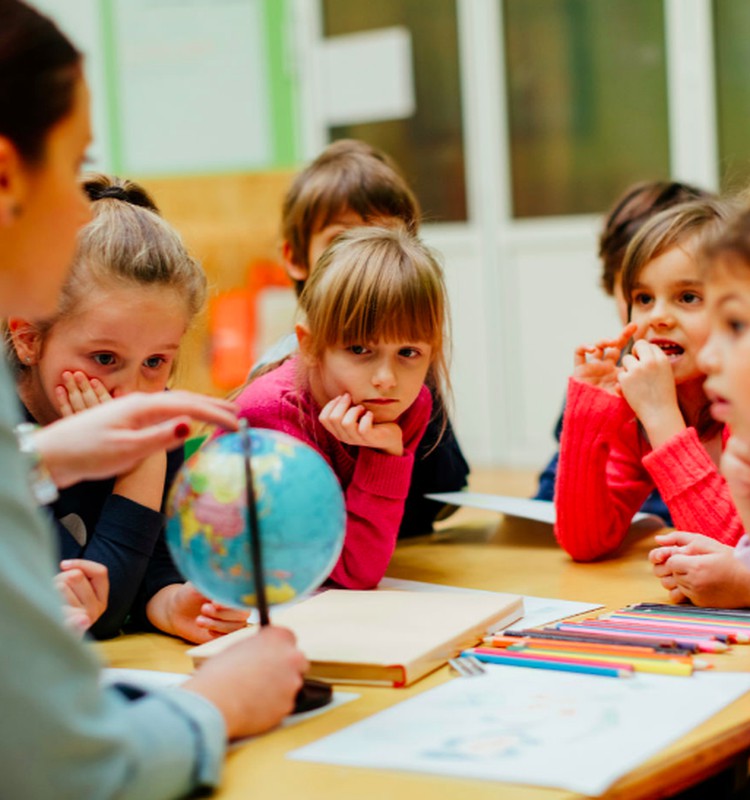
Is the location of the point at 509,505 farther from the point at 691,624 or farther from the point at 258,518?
the point at 258,518

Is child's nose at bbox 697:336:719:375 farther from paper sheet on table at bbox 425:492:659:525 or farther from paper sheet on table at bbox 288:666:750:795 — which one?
paper sheet on table at bbox 425:492:659:525

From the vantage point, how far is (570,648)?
1.33 meters

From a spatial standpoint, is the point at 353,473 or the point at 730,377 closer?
the point at 730,377

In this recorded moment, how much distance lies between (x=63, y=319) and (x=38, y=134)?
70cm

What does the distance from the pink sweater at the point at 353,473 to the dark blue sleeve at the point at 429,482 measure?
1.07ft

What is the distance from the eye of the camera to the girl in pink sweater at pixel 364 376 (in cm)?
173

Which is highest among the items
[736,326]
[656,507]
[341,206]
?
[341,206]

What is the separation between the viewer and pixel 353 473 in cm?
185

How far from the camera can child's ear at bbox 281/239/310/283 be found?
8.30 feet

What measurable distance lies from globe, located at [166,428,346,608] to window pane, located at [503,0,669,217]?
187 inches

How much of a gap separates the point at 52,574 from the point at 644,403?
1.16m

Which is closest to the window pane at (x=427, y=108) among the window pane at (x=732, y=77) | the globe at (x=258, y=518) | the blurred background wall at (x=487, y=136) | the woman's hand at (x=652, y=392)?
the blurred background wall at (x=487, y=136)

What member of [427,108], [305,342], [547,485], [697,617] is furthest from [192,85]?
[697,617]

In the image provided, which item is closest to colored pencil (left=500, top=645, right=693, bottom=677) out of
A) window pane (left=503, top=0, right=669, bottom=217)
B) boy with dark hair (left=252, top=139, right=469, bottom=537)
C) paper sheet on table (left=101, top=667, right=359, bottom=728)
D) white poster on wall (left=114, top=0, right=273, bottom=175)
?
paper sheet on table (left=101, top=667, right=359, bottom=728)
